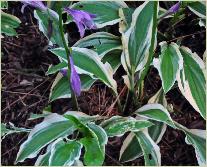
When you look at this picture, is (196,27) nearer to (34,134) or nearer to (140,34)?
(140,34)

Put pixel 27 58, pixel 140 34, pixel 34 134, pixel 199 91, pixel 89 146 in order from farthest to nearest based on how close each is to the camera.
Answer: pixel 27 58
pixel 140 34
pixel 199 91
pixel 34 134
pixel 89 146

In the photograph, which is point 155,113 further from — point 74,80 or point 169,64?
point 74,80

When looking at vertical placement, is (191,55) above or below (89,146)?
above

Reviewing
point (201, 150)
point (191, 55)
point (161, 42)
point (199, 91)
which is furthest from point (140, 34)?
point (201, 150)

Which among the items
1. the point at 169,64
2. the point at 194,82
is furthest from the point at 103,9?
the point at 194,82

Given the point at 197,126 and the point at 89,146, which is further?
the point at 197,126

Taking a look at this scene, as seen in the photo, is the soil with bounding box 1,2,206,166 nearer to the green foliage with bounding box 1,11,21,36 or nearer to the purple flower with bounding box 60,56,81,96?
the green foliage with bounding box 1,11,21,36

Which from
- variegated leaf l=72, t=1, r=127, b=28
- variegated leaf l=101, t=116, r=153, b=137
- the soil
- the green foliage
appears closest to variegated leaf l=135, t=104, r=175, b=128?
variegated leaf l=101, t=116, r=153, b=137


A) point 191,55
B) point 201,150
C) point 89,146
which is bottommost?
point 201,150
